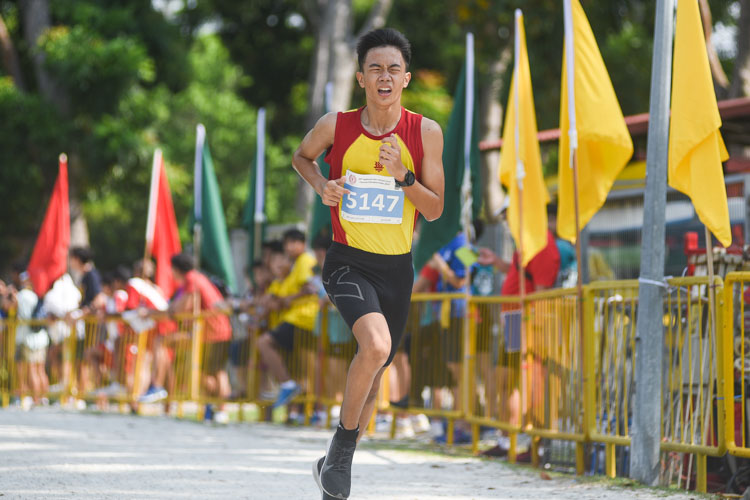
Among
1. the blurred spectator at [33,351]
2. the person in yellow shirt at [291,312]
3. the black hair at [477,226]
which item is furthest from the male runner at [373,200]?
the blurred spectator at [33,351]

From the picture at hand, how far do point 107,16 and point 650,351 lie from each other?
20699mm

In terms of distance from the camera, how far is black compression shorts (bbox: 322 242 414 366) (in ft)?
18.4

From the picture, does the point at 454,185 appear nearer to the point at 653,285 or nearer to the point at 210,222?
the point at 653,285

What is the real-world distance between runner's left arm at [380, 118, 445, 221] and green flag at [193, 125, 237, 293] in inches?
373

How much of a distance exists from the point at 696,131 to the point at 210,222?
9615mm

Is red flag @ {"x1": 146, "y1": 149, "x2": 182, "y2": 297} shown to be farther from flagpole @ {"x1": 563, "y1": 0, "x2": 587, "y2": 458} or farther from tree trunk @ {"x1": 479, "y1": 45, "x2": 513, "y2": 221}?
flagpole @ {"x1": 563, "y1": 0, "x2": 587, "y2": 458}

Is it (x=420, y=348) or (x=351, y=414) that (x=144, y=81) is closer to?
(x=420, y=348)

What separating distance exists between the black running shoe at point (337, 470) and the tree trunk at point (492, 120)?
14623mm

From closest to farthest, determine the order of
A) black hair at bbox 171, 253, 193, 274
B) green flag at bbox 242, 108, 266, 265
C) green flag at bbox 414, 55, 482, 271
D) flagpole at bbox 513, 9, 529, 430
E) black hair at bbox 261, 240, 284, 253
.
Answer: flagpole at bbox 513, 9, 529, 430 → green flag at bbox 414, 55, 482, 271 → black hair at bbox 261, 240, 284, 253 → black hair at bbox 171, 253, 193, 274 → green flag at bbox 242, 108, 266, 265

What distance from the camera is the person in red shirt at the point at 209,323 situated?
45.2 ft

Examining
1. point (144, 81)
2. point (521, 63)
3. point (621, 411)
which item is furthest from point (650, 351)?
point (144, 81)

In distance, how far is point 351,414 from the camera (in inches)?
218

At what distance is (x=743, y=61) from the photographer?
46.1 feet

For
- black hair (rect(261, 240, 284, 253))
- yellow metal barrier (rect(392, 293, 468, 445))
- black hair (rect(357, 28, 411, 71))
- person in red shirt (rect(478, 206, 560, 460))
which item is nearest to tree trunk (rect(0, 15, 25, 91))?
black hair (rect(261, 240, 284, 253))
